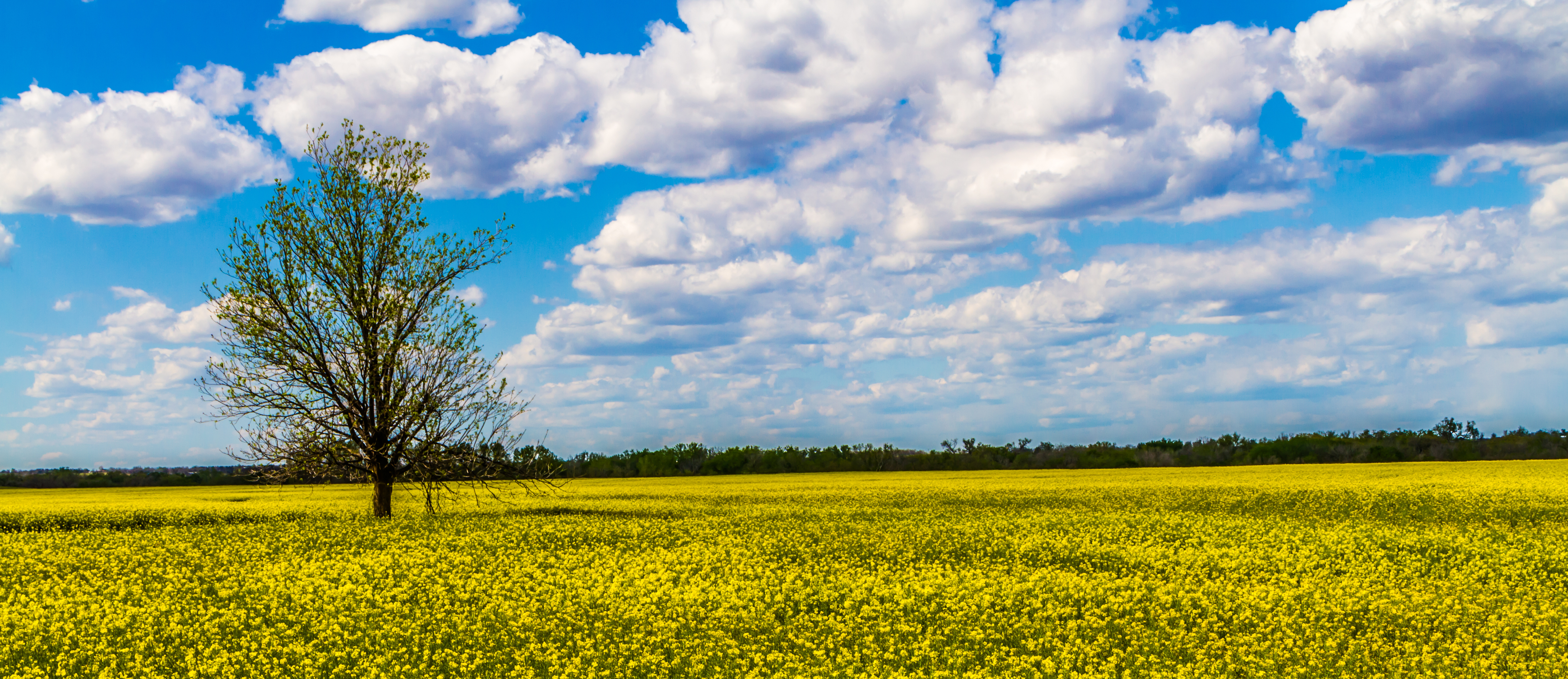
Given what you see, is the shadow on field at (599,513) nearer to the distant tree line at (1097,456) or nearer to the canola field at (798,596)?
the canola field at (798,596)

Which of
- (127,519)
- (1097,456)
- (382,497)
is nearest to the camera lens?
(382,497)

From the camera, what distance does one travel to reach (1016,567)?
805 inches

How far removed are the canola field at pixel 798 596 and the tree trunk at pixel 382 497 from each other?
43.3 inches

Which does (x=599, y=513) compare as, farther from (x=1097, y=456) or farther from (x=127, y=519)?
(x=1097, y=456)

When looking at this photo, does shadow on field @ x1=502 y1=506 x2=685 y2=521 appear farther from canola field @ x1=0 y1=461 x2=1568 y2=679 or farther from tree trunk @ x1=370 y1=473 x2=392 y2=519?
tree trunk @ x1=370 y1=473 x2=392 y2=519

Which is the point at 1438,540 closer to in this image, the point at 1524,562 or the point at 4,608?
the point at 1524,562

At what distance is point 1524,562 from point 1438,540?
3202 millimetres

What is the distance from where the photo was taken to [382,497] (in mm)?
33438

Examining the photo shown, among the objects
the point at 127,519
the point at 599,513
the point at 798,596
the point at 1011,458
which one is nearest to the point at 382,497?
the point at 599,513

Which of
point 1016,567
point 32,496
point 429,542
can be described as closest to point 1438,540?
point 1016,567

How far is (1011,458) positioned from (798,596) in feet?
291

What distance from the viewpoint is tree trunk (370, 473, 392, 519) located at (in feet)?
109

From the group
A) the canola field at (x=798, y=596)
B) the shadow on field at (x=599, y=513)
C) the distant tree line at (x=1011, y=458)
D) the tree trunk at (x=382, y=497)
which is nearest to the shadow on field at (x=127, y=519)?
the canola field at (x=798, y=596)

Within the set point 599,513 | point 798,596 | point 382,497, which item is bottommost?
point 798,596
